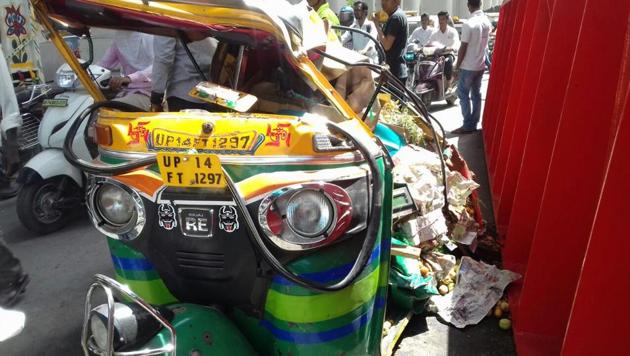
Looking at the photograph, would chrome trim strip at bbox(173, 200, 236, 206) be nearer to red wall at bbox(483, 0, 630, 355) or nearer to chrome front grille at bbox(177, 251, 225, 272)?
chrome front grille at bbox(177, 251, 225, 272)

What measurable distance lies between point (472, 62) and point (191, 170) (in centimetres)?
689

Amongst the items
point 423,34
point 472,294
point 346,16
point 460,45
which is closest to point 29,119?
point 472,294

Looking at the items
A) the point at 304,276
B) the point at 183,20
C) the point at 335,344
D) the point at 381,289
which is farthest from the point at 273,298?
the point at 183,20

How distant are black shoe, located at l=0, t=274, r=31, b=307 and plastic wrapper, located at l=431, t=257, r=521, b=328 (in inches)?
110

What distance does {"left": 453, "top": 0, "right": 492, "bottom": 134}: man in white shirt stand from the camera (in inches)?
310

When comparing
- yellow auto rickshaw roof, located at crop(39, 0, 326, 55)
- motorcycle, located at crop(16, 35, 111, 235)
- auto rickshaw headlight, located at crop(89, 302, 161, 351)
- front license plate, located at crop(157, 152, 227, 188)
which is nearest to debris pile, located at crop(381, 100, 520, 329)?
yellow auto rickshaw roof, located at crop(39, 0, 326, 55)

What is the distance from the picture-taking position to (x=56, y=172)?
4.71m

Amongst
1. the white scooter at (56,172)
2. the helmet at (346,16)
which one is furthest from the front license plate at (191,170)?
the helmet at (346,16)

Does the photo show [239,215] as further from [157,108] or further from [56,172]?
[56,172]

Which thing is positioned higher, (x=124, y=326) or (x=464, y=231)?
(x=124, y=326)

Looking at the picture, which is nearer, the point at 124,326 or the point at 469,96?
the point at 124,326

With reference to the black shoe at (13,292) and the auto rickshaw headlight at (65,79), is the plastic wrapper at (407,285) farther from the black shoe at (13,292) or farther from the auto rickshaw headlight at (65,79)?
the auto rickshaw headlight at (65,79)

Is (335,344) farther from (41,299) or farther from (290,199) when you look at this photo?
(41,299)

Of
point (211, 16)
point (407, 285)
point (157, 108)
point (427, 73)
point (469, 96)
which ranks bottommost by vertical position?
point (427, 73)
